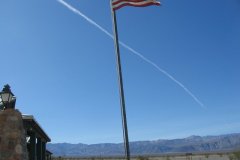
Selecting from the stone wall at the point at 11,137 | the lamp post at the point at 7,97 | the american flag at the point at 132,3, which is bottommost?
the stone wall at the point at 11,137

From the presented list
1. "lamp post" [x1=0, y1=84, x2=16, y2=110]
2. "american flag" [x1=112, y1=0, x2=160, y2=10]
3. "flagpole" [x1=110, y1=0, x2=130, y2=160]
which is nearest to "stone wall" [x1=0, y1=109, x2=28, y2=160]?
"lamp post" [x1=0, y1=84, x2=16, y2=110]

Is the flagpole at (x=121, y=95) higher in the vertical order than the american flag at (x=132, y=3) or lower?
lower

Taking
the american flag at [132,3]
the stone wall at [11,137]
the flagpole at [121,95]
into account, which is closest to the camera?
the stone wall at [11,137]

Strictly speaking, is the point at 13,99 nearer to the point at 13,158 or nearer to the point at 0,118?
the point at 0,118

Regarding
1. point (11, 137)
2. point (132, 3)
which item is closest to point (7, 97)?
point (11, 137)

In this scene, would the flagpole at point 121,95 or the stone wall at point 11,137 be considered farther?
the flagpole at point 121,95

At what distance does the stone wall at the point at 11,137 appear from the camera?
8.67 metres

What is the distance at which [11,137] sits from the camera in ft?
28.9

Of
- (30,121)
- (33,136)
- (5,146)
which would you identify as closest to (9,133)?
(5,146)

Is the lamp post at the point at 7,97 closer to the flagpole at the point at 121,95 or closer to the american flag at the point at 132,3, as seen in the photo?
the flagpole at the point at 121,95

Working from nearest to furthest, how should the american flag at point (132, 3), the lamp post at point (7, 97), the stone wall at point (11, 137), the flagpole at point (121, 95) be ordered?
the stone wall at point (11, 137) < the lamp post at point (7, 97) < the flagpole at point (121, 95) < the american flag at point (132, 3)

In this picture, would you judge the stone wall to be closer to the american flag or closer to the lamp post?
the lamp post

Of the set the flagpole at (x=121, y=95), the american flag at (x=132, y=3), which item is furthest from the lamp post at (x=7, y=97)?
the american flag at (x=132, y=3)

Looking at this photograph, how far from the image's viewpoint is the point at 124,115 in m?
10.4
